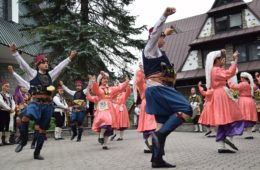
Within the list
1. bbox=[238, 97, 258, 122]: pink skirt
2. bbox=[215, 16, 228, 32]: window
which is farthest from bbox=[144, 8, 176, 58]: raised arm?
bbox=[215, 16, 228, 32]: window

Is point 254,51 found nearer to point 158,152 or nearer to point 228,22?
point 228,22

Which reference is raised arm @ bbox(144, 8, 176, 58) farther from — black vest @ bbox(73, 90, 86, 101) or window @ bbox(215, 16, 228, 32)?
window @ bbox(215, 16, 228, 32)

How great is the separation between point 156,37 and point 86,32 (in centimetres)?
1279

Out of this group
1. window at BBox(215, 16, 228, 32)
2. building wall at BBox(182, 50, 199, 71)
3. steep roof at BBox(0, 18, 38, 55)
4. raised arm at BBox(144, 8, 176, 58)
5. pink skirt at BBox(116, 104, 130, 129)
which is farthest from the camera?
building wall at BBox(182, 50, 199, 71)

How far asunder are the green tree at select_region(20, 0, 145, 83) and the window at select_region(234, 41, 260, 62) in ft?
29.6

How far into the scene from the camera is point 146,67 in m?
6.07

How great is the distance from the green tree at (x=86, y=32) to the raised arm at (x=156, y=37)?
39.6ft

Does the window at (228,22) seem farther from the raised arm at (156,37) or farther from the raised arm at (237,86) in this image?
the raised arm at (156,37)

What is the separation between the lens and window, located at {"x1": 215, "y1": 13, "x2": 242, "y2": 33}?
87.9 feet

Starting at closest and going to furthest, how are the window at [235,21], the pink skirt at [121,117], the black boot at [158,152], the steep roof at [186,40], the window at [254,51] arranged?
the black boot at [158,152] → the pink skirt at [121,117] → the window at [254,51] → the steep roof at [186,40] → the window at [235,21]

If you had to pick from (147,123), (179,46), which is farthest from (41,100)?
(179,46)

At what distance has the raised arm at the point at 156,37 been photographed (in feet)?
18.6

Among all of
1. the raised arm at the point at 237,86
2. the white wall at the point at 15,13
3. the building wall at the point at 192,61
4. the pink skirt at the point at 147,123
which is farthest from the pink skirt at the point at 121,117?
the building wall at the point at 192,61

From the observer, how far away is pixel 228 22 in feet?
89.5
